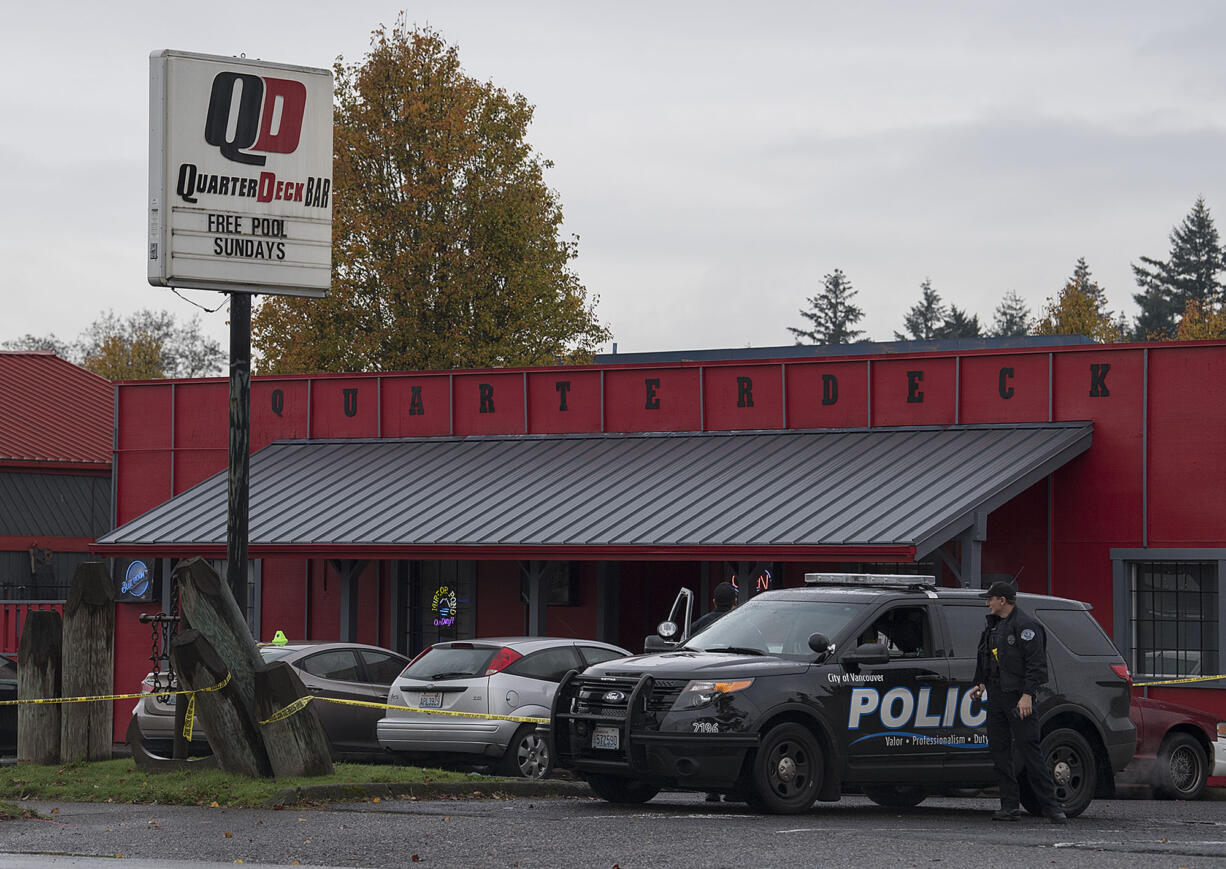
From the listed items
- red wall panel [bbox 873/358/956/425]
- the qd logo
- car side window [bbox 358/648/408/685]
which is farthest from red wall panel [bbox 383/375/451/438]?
the qd logo

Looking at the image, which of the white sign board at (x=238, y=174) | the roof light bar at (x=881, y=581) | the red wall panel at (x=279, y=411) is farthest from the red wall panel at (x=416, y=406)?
the roof light bar at (x=881, y=581)

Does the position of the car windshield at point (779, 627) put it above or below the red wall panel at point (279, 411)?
below

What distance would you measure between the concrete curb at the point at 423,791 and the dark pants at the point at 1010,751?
11.4 ft

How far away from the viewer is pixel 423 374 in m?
28.9

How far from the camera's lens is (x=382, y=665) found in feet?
66.3

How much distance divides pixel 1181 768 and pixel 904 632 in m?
4.36

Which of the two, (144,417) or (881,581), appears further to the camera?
(144,417)

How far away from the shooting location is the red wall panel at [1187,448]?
22.5m

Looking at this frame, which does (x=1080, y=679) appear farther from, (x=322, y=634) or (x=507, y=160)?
(x=507, y=160)

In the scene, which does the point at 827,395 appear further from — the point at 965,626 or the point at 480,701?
the point at 965,626

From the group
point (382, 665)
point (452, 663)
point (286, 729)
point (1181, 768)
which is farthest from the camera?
point (382, 665)

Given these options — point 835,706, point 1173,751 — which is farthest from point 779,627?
point 1173,751

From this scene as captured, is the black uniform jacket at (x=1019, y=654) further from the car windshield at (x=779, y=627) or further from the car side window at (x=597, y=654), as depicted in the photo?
the car side window at (x=597, y=654)

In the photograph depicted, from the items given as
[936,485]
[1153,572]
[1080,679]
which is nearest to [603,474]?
[936,485]
